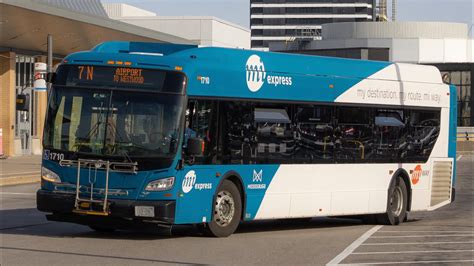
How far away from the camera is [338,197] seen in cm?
1770

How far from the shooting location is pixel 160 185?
14.1 metres

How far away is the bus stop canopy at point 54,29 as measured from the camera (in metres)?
39.7

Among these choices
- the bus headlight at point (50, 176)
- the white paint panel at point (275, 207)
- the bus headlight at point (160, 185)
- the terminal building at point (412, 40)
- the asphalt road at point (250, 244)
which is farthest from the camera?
the terminal building at point (412, 40)

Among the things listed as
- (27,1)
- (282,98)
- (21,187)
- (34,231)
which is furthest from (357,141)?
(27,1)

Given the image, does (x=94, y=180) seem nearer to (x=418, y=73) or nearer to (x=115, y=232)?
(x=115, y=232)

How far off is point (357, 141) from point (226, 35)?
5077 centimetres

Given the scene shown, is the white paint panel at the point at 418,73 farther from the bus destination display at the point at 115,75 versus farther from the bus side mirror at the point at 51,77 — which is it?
the bus side mirror at the point at 51,77

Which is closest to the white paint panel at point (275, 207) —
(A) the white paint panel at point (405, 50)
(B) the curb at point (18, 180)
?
(B) the curb at point (18, 180)

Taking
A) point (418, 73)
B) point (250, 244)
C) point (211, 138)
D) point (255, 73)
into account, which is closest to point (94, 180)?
point (211, 138)

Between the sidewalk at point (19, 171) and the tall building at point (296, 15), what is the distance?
435 feet

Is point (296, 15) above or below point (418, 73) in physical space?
above

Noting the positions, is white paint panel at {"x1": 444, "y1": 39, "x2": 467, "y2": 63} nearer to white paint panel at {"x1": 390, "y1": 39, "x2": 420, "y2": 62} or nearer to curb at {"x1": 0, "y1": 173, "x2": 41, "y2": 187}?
white paint panel at {"x1": 390, "y1": 39, "x2": 420, "y2": 62}

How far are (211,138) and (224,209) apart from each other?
3.82 feet

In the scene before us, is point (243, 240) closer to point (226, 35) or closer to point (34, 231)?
point (34, 231)
